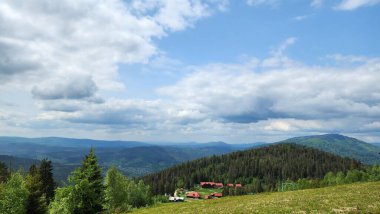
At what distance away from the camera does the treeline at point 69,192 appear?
155 ft

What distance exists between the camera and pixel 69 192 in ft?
154

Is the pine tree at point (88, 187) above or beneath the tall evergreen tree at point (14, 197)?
above

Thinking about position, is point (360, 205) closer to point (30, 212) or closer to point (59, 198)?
point (59, 198)

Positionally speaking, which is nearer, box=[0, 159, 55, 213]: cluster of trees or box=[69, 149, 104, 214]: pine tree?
box=[69, 149, 104, 214]: pine tree

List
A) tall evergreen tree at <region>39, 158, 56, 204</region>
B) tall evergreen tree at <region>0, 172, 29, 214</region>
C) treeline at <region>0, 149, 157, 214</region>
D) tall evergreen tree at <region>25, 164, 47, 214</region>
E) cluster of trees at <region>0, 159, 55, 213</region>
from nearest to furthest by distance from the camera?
treeline at <region>0, 149, 157, 214</region> → tall evergreen tree at <region>0, 172, 29, 214</region> → cluster of trees at <region>0, 159, 55, 213</region> → tall evergreen tree at <region>25, 164, 47, 214</region> → tall evergreen tree at <region>39, 158, 56, 204</region>

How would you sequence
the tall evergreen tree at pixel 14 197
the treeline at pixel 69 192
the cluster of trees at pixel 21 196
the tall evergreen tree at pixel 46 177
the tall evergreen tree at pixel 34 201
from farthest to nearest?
the tall evergreen tree at pixel 46 177
the tall evergreen tree at pixel 34 201
the cluster of trees at pixel 21 196
the tall evergreen tree at pixel 14 197
the treeline at pixel 69 192

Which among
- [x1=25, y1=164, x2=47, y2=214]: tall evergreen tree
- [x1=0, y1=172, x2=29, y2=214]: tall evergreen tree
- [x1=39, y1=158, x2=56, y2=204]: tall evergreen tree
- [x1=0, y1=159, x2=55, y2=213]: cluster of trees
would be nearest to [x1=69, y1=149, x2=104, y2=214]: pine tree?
[x1=0, y1=172, x2=29, y2=214]: tall evergreen tree

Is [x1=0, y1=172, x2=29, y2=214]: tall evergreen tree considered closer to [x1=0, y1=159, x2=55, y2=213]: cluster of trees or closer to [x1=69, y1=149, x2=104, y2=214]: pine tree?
[x1=0, y1=159, x2=55, y2=213]: cluster of trees

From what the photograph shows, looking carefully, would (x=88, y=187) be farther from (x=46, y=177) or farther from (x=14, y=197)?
(x=46, y=177)

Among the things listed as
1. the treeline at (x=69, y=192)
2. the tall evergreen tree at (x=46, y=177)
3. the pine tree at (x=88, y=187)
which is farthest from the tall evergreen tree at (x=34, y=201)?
the pine tree at (x=88, y=187)

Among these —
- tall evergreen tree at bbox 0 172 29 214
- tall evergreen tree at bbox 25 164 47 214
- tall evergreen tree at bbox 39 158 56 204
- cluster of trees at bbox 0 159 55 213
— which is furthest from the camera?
tall evergreen tree at bbox 39 158 56 204

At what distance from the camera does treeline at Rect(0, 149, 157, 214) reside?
4728 centimetres

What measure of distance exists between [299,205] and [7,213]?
168 feet

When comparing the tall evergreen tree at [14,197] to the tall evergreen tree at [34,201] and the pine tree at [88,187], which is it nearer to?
the tall evergreen tree at [34,201]
